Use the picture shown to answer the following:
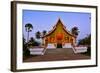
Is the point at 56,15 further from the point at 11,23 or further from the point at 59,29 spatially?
the point at 11,23

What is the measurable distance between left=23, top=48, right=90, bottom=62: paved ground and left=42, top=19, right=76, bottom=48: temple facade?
6 centimetres

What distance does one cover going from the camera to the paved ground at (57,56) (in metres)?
1.90

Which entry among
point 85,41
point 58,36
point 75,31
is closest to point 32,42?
point 58,36

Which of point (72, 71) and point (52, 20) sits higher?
point (52, 20)

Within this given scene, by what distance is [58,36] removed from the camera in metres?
1.98

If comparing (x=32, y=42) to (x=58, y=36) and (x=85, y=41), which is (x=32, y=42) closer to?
(x=58, y=36)

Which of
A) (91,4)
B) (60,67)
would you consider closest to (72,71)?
(60,67)

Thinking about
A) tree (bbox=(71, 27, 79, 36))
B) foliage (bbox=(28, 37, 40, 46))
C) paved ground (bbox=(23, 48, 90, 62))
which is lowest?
paved ground (bbox=(23, 48, 90, 62))

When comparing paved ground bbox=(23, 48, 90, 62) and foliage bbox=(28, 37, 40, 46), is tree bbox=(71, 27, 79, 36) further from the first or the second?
foliage bbox=(28, 37, 40, 46)

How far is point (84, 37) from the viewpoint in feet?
6.87

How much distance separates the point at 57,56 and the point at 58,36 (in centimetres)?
19

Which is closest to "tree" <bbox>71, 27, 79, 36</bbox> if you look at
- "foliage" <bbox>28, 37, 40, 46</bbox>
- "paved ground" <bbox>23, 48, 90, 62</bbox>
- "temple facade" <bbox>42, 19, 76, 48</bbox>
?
"temple facade" <bbox>42, 19, 76, 48</bbox>

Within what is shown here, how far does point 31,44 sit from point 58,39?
10.4 inches

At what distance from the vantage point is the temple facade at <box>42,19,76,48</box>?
1.95 meters
